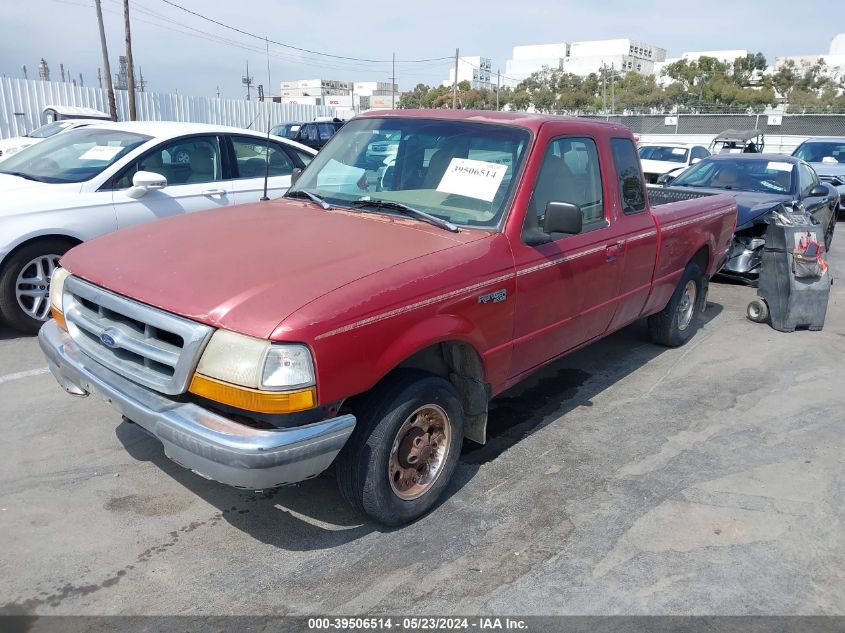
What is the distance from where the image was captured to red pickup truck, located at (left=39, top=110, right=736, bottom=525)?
2604 millimetres

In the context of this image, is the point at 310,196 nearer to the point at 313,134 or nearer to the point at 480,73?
the point at 313,134

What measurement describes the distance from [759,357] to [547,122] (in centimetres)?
341

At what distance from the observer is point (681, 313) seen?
6.14 meters

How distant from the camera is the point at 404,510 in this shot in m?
3.21

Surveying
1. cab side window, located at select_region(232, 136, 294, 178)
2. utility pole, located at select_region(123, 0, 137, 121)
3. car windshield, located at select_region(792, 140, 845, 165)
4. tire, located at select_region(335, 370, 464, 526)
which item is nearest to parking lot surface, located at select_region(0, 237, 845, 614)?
tire, located at select_region(335, 370, 464, 526)

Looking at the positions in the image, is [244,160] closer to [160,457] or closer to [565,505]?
[160,457]

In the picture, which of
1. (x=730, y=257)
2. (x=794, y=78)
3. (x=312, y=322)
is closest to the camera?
(x=312, y=322)

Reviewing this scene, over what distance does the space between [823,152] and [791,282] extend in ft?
37.2

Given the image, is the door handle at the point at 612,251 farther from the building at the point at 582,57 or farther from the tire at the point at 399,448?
the building at the point at 582,57

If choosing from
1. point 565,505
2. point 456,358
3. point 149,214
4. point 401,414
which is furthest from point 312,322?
point 149,214

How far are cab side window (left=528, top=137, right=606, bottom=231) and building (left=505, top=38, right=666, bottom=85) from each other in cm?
13111

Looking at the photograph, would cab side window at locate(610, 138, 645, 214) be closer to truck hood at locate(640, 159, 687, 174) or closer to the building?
truck hood at locate(640, 159, 687, 174)

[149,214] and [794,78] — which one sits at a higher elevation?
[794,78]

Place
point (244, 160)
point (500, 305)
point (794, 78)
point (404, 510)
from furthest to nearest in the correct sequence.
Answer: point (794, 78)
point (244, 160)
point (500, 305)
point (404, 510)
